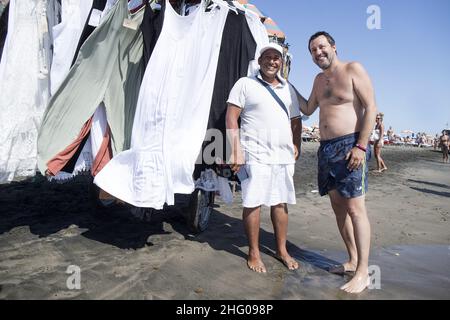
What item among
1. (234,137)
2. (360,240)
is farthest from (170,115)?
(360,240)

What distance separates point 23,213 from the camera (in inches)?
175

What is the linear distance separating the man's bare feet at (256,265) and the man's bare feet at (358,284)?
0.70 m

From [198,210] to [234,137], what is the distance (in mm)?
1230

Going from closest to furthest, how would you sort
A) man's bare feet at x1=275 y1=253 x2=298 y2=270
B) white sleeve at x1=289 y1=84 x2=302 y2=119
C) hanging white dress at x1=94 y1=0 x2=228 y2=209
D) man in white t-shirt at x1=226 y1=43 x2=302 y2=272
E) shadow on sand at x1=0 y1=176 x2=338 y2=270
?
1. hanging white dress at x1=94 y1=0 x2=228 y2=209
2. man in white t-shirt at x1=226 y1=43 x2=302 y2=272
3. man's bare feet at x1=275 y1=253 x2=298 y2=270
4. white sleeve at x1=289 y1=84 x2=302 y2=119
5. shadow on sand at x1=0 y1=176 x2=338 y2=270

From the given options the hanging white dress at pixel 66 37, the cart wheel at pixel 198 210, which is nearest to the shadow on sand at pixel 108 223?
the cart wheel at pixel 198 210

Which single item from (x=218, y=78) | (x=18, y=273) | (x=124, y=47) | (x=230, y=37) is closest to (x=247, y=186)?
(x=218, y=78)

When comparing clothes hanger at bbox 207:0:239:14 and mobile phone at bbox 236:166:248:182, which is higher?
clothes hanger at bbox 207:0:239:14

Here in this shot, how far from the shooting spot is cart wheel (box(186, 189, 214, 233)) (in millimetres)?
3994

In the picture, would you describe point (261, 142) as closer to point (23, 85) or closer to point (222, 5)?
point (222, 5)

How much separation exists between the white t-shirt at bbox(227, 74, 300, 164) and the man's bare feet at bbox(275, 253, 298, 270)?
0.94 m

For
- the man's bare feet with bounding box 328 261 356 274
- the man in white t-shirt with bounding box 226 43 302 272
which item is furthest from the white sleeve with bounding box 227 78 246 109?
the man's bare feet with bounding box 328 261 356 274

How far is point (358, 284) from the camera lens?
2.84 meters

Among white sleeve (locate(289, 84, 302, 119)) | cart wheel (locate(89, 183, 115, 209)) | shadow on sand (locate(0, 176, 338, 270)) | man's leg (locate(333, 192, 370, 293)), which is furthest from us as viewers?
cart wheel (locate(89, 183, 115, 209))

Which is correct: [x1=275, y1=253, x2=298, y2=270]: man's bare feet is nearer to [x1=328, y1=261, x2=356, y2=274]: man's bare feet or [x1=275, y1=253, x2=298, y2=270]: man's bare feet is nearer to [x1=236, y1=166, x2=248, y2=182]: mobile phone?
[x1=328, y1=261, x2=356, y2=274]: man's bare feet
